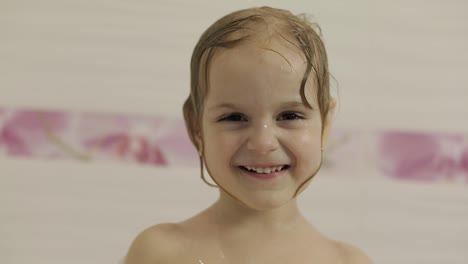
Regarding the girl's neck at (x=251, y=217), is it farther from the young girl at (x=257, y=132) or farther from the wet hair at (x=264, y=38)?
the wet hair at (x=264, y=38)

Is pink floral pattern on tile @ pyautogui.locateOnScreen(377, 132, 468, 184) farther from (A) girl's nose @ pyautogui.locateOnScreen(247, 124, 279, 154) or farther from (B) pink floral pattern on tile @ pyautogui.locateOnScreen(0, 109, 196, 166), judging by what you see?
(A) girl's nose @ pyautogui.locateOnScreen(247, 124, 279, 154)

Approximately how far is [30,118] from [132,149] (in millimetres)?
247

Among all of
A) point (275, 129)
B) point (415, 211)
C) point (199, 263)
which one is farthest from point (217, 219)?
point (415, 211)

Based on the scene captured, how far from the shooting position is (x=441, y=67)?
4.68 ft

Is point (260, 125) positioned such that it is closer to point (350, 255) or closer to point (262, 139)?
point (262, 139)

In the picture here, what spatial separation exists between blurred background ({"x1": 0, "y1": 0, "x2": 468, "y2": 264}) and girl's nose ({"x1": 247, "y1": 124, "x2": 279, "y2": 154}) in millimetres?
705

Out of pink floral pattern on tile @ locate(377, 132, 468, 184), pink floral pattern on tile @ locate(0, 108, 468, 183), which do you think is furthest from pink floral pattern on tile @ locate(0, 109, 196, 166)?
pink floral pattern on tile @ locate(377, 132, 468, 184)

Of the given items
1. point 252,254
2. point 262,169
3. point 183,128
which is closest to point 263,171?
point 262,169

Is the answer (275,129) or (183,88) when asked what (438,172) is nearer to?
(183,88)

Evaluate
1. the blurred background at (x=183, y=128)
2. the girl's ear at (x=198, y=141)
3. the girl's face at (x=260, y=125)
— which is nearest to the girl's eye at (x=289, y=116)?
the girl's face at (x=260, y=125)

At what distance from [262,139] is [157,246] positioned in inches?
8.9

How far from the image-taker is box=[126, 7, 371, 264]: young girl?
0.72m

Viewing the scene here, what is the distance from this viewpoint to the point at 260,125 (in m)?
0.72

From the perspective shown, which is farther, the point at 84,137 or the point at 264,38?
the point at 84,137
